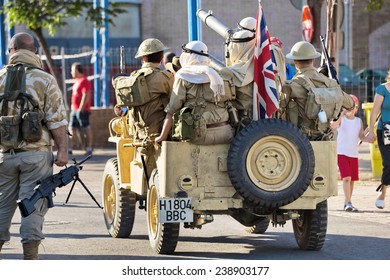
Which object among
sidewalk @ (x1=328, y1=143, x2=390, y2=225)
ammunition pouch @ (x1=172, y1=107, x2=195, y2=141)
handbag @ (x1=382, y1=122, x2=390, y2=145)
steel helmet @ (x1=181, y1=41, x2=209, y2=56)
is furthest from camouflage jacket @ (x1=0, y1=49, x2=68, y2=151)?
handbag @ (x1=382, y1=122, x2=390, y2=145)

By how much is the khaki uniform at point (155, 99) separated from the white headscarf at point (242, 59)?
1.94 ft

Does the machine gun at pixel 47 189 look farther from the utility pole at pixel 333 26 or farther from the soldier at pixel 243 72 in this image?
the utility pole at pixel 333 26

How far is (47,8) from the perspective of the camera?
25844mm

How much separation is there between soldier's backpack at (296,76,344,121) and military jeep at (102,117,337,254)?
0.32 metres

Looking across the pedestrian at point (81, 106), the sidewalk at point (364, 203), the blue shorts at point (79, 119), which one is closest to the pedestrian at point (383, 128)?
the sidewalk at point (364, 203)

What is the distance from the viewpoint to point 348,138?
14055 mm

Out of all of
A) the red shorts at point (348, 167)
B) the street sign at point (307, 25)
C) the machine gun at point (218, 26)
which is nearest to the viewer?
the machine gun at point (218, 26)

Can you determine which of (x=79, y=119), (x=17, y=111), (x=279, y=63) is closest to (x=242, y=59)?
(x=279, y=63)

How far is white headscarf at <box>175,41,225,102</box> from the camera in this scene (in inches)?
378

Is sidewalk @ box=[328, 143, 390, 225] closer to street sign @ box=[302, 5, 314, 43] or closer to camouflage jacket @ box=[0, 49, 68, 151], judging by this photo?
street sign @ box=[302, 5, 314, 43]

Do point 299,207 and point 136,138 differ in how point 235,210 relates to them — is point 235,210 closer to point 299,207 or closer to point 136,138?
point 299,207

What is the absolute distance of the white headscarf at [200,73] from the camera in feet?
31.5
